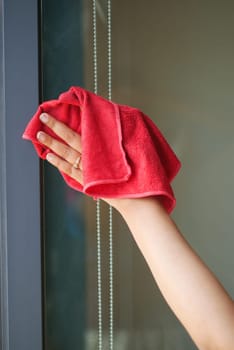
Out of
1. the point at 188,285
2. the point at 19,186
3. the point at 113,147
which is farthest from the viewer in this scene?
the point at 19,186

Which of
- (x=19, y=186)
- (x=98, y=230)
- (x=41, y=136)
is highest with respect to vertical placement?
(x=41, y=136)

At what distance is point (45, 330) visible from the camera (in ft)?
2.95

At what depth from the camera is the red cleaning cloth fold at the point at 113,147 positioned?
61cm

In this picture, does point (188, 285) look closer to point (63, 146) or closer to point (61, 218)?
point (63, 146)

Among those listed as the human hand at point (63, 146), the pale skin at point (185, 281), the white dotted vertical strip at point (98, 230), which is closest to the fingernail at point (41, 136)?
the human hand at point (63, 146)

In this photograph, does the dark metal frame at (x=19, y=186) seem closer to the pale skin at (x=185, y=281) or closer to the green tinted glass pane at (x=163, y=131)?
the green tinted glass pane at (x=163, y=131)

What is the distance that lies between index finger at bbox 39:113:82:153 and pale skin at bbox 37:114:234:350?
0.50ft

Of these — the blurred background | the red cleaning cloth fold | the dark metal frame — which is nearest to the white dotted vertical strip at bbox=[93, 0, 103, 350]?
the blurred background

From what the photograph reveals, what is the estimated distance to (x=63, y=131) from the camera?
0.66 metres

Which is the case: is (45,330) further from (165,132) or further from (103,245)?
(165,132)

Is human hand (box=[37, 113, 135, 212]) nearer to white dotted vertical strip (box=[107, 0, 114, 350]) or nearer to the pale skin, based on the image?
the pale skin

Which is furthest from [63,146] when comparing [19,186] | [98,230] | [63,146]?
[98,230]

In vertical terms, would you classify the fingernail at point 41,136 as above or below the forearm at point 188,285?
above

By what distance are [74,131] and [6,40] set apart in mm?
330
